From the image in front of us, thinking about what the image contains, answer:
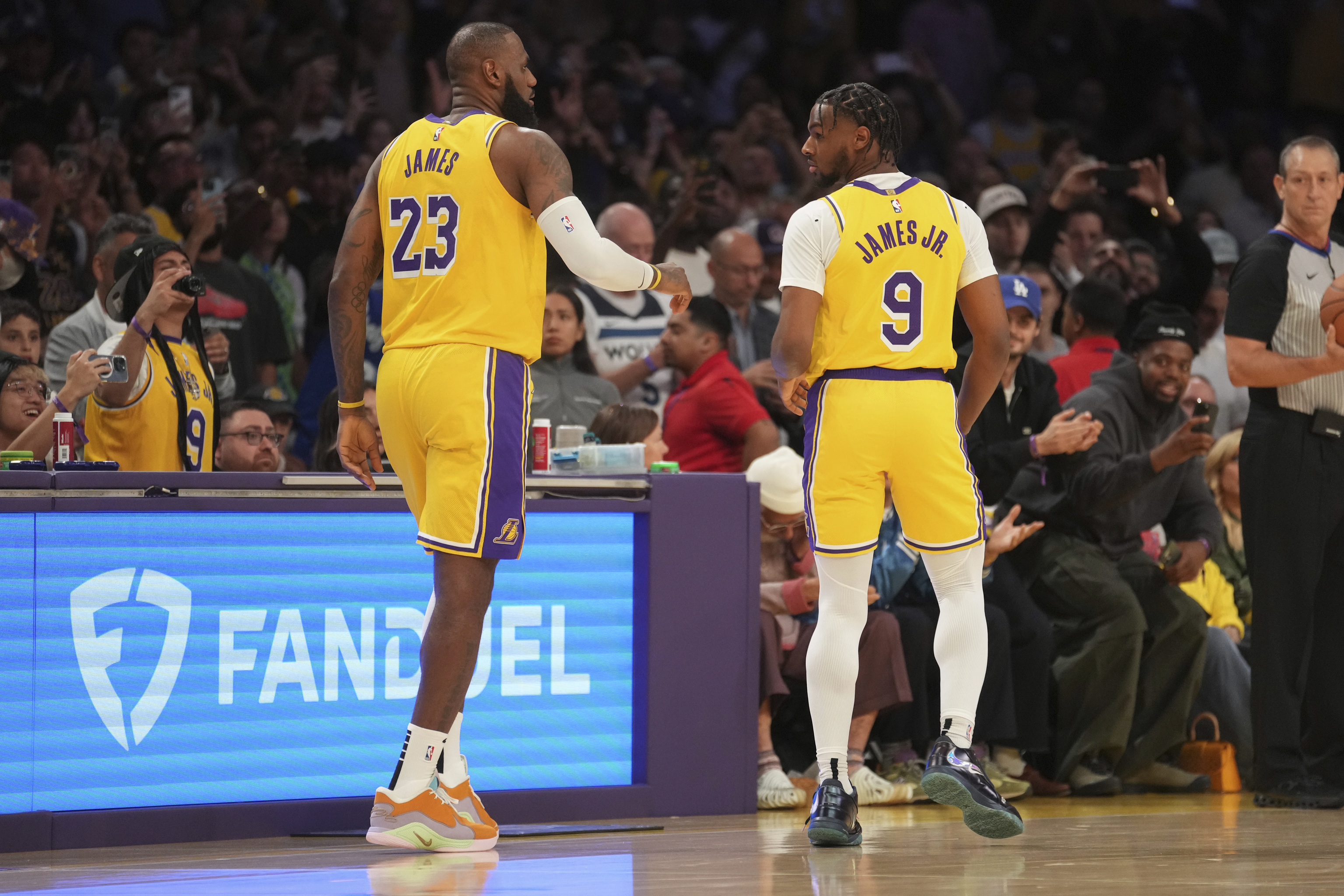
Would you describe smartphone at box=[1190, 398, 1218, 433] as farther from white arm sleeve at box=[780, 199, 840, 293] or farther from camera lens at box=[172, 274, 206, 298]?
camera lens at box=[172, 274, 206, 298]

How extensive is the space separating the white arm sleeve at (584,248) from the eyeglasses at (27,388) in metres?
2.33

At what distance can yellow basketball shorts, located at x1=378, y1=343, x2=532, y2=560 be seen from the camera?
4180 millimetres

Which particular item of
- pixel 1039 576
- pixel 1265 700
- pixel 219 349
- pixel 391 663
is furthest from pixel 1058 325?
pixel 391 663

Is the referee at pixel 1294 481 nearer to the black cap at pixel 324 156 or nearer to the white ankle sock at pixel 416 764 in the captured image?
the white ankle sock at pixel 416 764

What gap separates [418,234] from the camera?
432 cm

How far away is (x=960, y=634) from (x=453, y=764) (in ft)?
4.59

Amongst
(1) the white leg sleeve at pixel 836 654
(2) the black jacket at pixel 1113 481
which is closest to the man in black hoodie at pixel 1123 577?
(2) the black jacket at pixel 1113 481

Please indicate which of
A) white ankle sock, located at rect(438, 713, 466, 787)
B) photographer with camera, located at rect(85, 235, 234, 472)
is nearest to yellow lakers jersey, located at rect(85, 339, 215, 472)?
photographer with camera, located at rect(85, 235, 234, 472)

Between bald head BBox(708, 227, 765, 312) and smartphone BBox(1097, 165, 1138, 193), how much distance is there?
1.80m

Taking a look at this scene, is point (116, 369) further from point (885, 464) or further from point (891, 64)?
point (891, 64)

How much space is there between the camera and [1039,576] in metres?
6.68

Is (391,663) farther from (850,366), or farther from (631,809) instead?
(850,366)

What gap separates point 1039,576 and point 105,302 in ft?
12.6

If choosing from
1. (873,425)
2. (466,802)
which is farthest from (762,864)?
(873,425)
